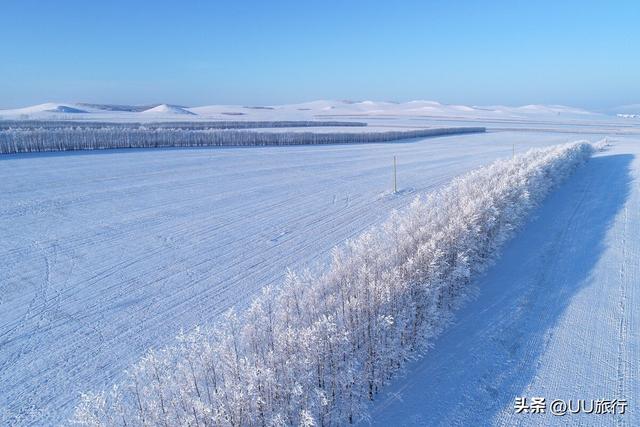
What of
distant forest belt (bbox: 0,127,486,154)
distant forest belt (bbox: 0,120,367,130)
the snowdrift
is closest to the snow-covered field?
the snowdrift

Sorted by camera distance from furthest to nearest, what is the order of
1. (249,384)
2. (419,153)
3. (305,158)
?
1. (419,153)
2. (305,158)
3. (249,384)

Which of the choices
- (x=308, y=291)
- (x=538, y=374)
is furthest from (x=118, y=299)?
(x=538, y=374)

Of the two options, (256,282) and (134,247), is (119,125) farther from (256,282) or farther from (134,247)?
(256,282)

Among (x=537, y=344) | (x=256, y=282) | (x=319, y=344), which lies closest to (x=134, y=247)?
(x=256, y=282)

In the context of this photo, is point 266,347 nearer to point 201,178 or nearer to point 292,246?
point 292,246

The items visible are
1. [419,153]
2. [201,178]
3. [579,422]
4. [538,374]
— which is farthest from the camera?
[419,153]

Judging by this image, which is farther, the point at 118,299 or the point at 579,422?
the point at 118,299

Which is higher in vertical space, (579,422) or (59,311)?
(59,311)

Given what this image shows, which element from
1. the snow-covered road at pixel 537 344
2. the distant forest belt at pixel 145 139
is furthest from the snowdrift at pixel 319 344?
the distant forest belt at pixel 145 139
